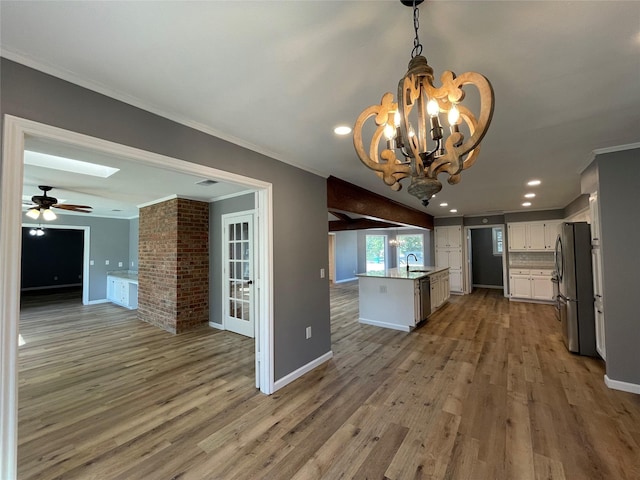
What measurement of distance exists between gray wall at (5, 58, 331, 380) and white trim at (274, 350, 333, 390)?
0.14ft

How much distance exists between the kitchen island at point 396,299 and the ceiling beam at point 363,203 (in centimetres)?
124

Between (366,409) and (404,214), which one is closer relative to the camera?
(366,409)

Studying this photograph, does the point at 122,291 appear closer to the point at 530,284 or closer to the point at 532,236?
the point at 530,284

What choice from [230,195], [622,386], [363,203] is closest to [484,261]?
[363,203]

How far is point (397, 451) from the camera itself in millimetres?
1964

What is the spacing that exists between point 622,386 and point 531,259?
537 cm

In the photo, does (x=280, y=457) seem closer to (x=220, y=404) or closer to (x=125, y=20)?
(x=220, y=404)

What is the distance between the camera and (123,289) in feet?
22.5

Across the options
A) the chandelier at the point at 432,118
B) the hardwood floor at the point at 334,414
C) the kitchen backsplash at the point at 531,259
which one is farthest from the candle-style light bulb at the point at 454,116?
the kitchen backsplash at the point at 531,259

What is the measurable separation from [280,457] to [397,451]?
840mm

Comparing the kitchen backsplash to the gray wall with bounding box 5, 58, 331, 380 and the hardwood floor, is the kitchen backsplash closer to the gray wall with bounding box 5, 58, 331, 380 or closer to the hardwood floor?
the hardwood floor

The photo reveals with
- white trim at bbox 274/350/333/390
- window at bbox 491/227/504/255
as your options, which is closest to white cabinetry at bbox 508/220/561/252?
window at bbox 491/227/504/255

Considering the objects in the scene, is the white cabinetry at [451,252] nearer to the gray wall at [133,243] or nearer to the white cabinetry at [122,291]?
the white cabinetry at [122,291]

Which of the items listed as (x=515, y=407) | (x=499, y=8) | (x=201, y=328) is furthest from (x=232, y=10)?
(x=201, y=328)
